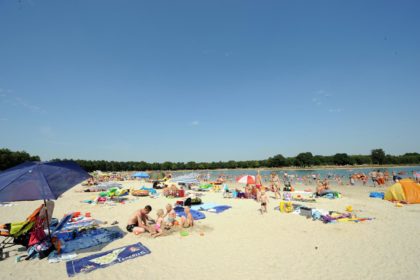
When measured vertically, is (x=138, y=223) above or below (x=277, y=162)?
below

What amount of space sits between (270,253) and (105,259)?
3.91 meters

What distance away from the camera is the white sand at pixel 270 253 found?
4.11m

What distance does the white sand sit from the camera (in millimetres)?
4109

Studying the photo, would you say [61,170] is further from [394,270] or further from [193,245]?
[394,270]

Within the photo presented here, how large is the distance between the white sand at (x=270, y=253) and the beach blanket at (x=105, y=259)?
161 mm

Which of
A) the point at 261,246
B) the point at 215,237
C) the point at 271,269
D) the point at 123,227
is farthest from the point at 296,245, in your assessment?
the point at 123,227

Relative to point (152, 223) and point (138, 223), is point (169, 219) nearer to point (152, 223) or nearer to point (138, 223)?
point (152, 223)

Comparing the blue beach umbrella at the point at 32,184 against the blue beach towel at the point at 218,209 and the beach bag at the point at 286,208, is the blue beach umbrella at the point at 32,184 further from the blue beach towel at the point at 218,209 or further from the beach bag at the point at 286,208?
the beach bag at the point at 286,208

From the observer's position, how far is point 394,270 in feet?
13.8

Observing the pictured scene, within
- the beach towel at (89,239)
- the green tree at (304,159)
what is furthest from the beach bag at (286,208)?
the green tree at (304,159)

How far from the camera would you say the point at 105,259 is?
4.68 m

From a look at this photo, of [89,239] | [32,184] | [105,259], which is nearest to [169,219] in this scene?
[89,239]

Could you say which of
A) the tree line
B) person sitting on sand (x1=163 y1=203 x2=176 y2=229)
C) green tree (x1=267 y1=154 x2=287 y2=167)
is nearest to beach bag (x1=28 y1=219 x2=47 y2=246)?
person sitting on sand (x1=163 y1=203 x2=176 y2=229)

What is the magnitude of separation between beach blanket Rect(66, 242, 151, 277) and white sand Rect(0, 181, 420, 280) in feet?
0.53
